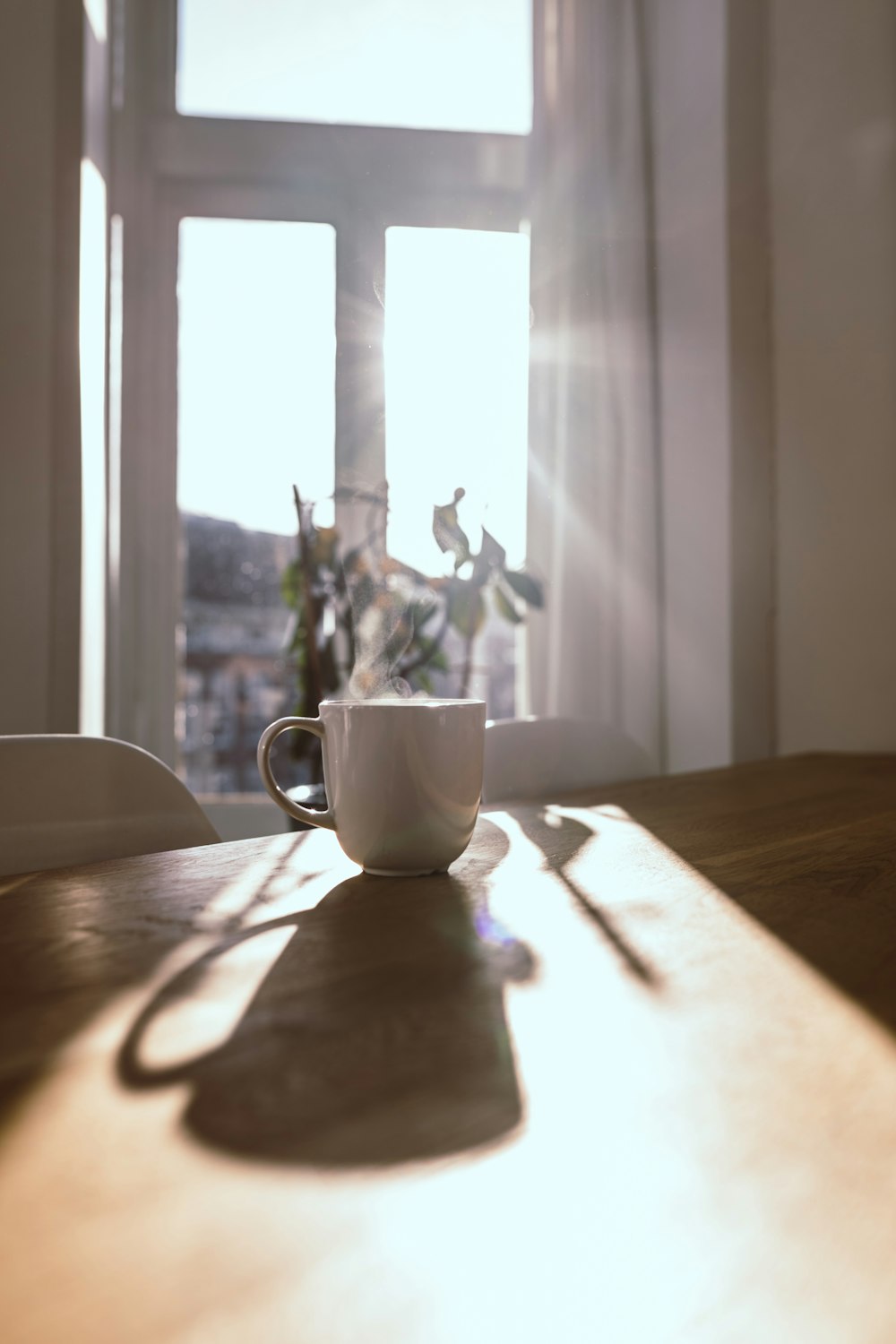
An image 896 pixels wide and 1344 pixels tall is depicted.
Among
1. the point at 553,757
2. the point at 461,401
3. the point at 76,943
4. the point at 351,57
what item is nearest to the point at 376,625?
the point at 461,401

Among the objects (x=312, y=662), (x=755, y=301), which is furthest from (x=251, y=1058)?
(x=755, y=301)

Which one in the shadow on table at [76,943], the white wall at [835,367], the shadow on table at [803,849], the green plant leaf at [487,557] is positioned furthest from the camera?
the green plant leaf at [487,557]

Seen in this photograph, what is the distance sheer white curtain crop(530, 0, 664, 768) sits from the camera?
2592 mm

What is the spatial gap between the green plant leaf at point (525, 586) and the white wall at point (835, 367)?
539mm

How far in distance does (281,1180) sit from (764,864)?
0.48 metres

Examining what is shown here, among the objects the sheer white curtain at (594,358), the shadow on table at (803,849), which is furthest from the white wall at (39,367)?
the shadow on table at (803,849)

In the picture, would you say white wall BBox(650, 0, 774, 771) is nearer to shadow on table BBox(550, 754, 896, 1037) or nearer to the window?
the window

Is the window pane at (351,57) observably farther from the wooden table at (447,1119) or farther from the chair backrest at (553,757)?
the wooden table at (447,1119)

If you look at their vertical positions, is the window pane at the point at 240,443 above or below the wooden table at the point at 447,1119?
above

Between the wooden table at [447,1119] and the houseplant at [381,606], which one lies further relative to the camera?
the houseplant at [381,606]

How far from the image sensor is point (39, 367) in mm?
2221

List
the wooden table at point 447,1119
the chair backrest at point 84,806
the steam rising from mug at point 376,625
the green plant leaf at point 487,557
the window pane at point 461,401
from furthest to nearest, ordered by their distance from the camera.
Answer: the window pane at point 461,401 < the steam rising from mug at point 376,625 < the green plant leaf at point 487,557 < the chair backrest at point 84,806 < the wooden table at point 447,1119

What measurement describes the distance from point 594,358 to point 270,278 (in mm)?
959

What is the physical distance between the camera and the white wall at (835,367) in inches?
80.9
